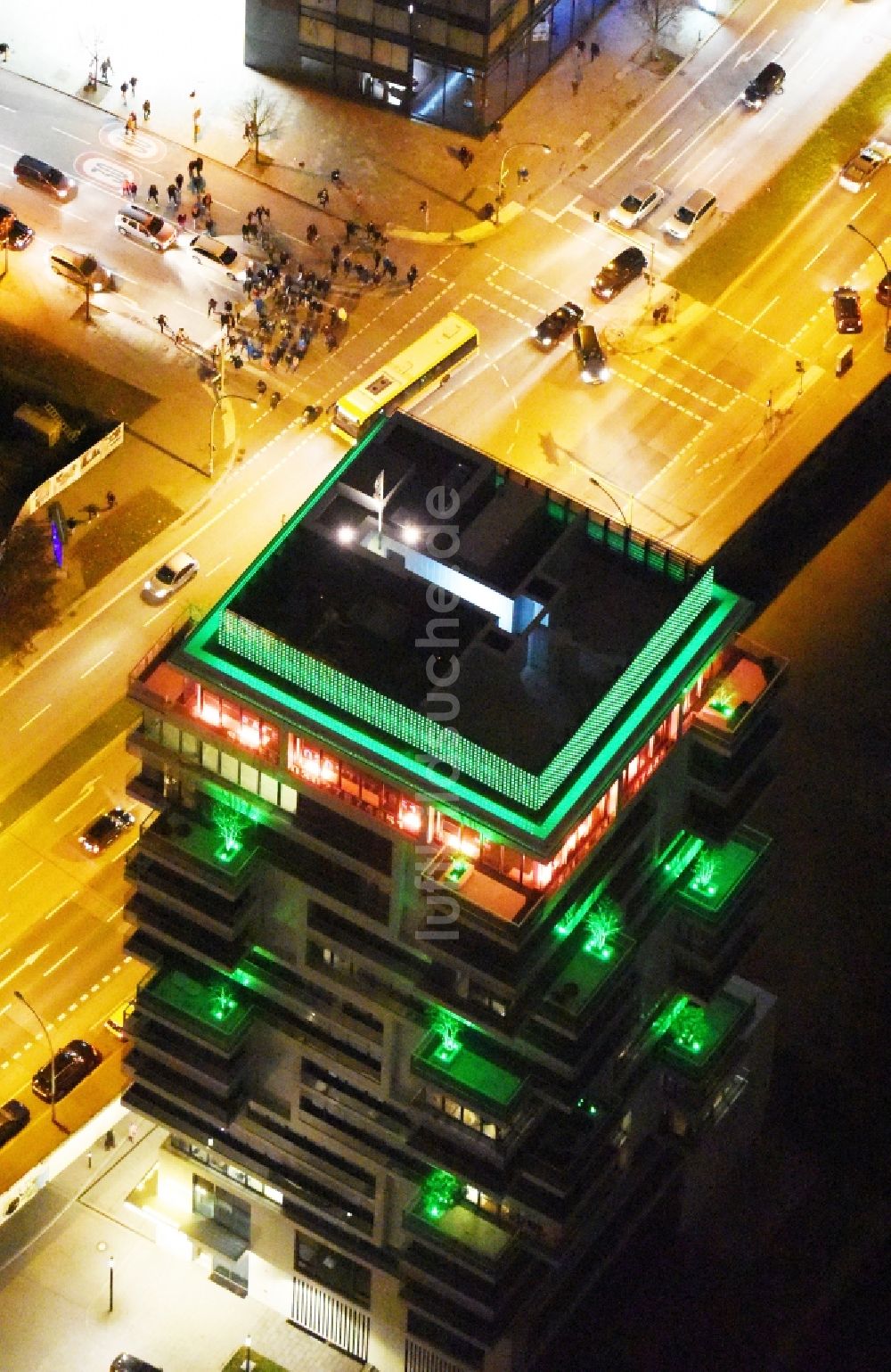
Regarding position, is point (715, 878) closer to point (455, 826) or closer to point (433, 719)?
point (455, 826)

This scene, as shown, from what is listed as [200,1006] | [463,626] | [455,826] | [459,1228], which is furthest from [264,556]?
[459,1228]

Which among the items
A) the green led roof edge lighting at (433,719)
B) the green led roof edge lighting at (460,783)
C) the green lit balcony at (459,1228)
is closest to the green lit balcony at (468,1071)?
the green lit balcony at (459,1228)

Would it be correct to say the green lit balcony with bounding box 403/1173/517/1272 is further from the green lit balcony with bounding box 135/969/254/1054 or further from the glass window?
the glass window

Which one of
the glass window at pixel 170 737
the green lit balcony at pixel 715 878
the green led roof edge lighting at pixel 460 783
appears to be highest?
the green lit balcony at pixel 715 878

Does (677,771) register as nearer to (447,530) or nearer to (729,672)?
(729,672)

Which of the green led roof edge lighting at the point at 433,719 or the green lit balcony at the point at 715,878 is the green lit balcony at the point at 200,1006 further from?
the green lit balcony at the point at 715,878

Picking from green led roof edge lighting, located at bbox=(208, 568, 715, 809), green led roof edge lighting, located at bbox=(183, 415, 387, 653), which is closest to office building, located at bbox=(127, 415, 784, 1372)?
green led roof edge lighting, located at bbox=(208, 568, 715, 809)
